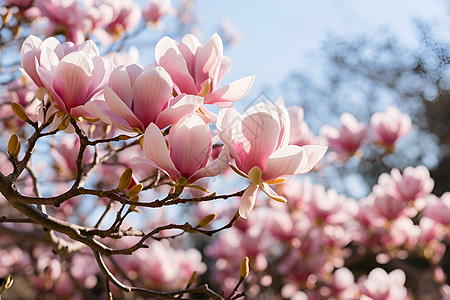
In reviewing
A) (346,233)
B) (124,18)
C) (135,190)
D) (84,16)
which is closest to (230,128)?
(135,190)

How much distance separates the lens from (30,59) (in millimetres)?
617

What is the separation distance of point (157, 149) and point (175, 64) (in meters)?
0.15

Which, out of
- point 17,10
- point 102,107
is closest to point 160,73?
point 102,107

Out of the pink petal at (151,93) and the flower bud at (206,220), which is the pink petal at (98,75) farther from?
the flower bud at (206,220)

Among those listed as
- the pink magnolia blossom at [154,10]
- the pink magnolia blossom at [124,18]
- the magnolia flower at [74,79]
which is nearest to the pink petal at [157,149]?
the magnolia flower at [74,79]

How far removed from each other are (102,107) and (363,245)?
1808 millimetres

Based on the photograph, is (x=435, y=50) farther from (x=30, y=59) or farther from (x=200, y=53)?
(x=30, y=59)

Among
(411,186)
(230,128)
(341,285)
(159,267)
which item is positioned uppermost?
(230,128)

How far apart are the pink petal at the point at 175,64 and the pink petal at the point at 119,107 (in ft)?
0.34

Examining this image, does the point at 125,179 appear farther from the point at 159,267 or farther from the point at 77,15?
the point at 159,267

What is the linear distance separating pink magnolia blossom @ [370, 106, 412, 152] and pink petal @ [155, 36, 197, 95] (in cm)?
145

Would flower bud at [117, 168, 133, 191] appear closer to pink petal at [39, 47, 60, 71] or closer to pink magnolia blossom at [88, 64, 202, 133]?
pink magnolia blossom at [88, 64, 202, 133]

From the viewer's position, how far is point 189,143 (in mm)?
574

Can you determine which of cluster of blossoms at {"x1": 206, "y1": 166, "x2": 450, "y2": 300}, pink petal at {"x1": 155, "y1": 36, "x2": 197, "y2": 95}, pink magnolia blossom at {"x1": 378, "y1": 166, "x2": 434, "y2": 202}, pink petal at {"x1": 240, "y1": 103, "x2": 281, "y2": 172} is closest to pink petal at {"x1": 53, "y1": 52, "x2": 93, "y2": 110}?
pink petal at {"x1": 155, "y1": 36, "x2": 197, "y2": 95}
